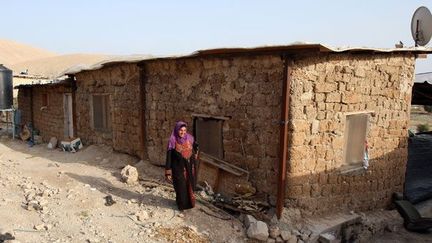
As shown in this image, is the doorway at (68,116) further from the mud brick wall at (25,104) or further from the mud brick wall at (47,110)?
the mud brick wall at (25,104)

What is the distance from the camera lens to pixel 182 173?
5559 mm

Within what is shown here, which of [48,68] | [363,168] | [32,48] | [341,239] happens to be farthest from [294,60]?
[32,48]

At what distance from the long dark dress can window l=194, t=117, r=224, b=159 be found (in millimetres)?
817

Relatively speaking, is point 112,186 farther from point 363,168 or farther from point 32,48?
point 32,48

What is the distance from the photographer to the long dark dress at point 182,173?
5.50 metres

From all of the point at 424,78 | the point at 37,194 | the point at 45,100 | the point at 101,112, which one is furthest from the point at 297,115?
the point at 45,100

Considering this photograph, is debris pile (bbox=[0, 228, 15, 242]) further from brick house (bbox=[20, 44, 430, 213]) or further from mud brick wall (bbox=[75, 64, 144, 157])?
mud brick wall (bbox=[75, 64, 144, 157])

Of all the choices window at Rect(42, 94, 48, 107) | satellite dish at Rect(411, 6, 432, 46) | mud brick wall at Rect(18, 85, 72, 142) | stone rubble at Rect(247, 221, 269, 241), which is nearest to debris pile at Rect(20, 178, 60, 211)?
stone rubble at Rect(247, 221, 269, 241)

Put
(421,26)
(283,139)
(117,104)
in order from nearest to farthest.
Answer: (283,139)
(421,26)
(117,104)

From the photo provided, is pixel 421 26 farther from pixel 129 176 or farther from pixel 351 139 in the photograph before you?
pixel 129 176

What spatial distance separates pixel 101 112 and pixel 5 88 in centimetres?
560

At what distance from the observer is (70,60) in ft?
171

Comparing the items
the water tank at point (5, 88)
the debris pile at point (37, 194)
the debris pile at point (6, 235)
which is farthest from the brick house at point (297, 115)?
the water tank at point (5, 88)

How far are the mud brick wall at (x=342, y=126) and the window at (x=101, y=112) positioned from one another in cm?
524
